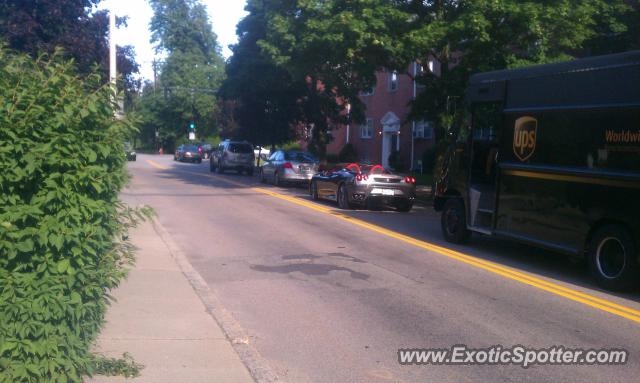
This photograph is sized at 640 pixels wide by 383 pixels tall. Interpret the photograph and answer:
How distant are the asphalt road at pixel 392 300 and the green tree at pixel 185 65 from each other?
63124mm

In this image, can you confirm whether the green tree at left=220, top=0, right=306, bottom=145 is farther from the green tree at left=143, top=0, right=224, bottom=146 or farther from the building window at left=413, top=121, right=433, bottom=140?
the green tree at left=143, top=0, right=224, bottom=146

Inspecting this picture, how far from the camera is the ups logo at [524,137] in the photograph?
421 inches

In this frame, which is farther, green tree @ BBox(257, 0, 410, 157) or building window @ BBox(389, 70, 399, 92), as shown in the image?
building window @ BBox(389, 70, 399, 92)

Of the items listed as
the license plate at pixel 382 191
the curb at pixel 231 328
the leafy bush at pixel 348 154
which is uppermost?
the leafy bush at pixel 348 154

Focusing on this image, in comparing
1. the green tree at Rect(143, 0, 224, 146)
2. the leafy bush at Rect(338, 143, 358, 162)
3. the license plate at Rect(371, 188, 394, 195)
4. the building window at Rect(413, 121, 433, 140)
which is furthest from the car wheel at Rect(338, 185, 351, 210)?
the green tree at Rect(143, 0, 224, 146)

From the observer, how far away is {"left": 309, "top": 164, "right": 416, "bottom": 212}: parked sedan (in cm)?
1862

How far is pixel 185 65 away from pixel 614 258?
7243 centimetres

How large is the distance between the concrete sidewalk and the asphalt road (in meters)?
0.46

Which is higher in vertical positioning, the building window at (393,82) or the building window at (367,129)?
the building window at (393,82)

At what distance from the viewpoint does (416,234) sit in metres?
14.3

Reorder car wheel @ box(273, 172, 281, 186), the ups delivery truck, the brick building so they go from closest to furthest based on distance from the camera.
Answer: the ups delivery truck → car wheel @ box(273, 172, 281, 186) → the brick building

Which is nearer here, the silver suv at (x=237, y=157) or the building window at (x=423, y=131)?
the silver suv at (x=237, y=157)

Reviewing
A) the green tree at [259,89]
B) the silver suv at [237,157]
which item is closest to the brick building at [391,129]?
the green tree at [259,89]

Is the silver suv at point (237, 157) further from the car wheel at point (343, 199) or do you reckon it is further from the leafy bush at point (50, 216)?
the leafy bush at point (50, 216)
